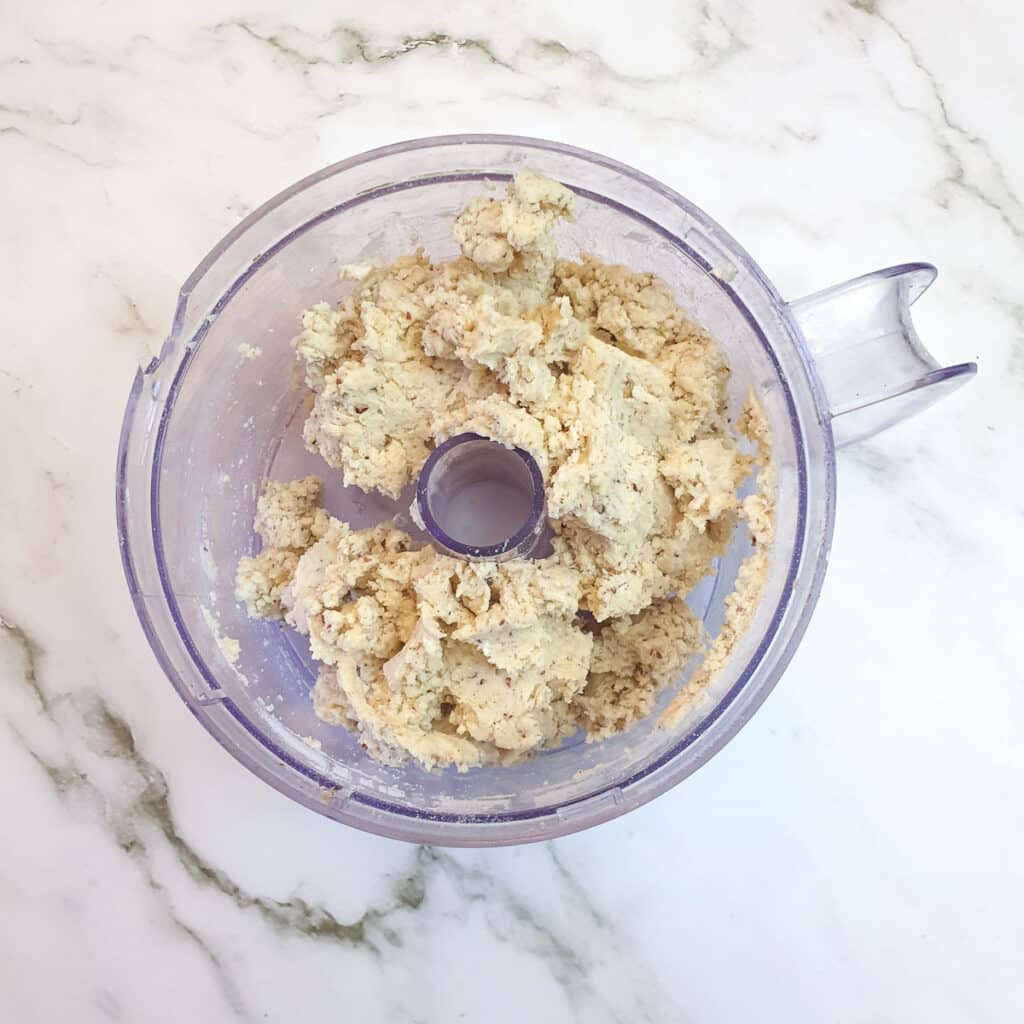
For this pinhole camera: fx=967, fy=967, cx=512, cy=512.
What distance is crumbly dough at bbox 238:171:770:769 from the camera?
3.44 feet

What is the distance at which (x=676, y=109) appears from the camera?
139 centimetres

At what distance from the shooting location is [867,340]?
1099 millimetres

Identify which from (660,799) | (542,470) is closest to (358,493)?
(542,470)

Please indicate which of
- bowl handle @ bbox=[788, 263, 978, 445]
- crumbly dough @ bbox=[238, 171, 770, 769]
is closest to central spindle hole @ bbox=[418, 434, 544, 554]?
crumbly dough @ bbox=[238, 171, 770, 769]

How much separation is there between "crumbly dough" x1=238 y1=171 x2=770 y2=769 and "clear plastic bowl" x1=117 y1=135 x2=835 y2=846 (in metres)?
0.06

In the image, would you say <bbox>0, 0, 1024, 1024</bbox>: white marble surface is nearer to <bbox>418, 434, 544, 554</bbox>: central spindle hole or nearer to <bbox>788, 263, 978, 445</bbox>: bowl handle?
<bbox>788, 263, 978, 445</bbox>: bowl handle

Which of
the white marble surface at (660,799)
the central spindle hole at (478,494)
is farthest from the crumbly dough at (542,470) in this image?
the white marble surface at (660,799)

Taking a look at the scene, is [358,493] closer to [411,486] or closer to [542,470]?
[411,486]

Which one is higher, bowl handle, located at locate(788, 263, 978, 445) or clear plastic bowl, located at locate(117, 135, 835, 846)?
bowl handle, located at locate(788, 263, 978, 445)

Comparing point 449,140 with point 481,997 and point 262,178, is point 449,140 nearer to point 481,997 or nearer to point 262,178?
point 262,178

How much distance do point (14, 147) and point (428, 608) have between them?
3.10 ft

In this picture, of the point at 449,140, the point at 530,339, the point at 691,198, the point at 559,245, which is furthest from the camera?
the point at 691,198

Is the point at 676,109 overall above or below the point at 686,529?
above

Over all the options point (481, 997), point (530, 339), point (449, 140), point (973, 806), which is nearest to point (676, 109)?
point (449, 140)
